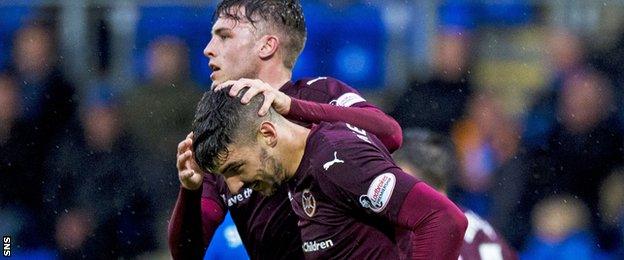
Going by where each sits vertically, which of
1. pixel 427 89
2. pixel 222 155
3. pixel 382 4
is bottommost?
pixel 222 155

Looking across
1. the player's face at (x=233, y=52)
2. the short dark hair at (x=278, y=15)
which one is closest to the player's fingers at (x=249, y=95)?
the player's face at (x=233, y=52)

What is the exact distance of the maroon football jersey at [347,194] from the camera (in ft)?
12.7

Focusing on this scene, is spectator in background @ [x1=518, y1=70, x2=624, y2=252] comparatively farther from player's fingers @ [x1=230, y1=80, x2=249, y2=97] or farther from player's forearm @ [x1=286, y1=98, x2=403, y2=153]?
player's fingers @ [x1=230, y1=80, x2=249, y2=97]

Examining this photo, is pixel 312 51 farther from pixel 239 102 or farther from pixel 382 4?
pixel 239 102

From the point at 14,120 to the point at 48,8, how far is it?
0.77 metres

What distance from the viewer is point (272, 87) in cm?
449

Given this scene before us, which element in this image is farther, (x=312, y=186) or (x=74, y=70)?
(x=74, y=70)

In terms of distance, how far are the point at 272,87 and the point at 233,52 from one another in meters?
0.43

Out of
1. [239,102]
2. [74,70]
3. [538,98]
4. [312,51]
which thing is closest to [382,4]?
[312,51]

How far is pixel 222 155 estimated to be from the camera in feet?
13.3

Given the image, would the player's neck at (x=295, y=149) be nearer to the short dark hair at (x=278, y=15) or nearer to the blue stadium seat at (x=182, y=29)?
the short dark hair at (x=278, y=15)

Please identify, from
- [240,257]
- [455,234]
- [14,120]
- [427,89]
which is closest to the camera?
[455,234]

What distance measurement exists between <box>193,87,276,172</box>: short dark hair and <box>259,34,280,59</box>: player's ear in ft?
2.62
